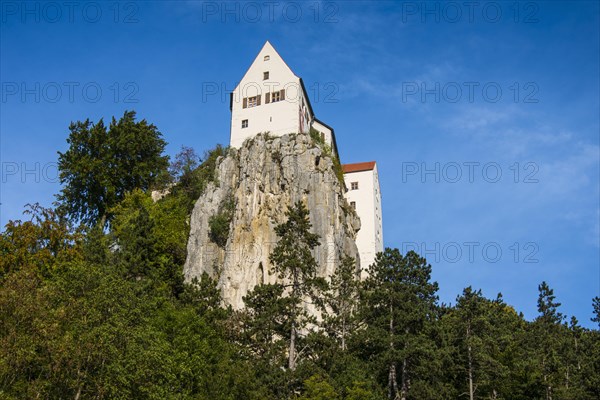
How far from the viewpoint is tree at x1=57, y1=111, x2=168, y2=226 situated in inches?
2237

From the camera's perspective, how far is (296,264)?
35.6 meters

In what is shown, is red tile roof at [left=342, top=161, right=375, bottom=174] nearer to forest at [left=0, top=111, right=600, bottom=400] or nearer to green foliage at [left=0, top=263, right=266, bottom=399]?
forest at [left=0, top=111, right=600, bottom=400]

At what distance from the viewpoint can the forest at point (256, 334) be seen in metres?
23.8

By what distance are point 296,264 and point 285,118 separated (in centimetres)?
2708

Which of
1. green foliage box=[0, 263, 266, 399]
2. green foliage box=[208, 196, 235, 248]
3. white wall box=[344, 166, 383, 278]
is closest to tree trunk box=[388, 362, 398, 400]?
green foliage box=[0, 263, 266, 399]

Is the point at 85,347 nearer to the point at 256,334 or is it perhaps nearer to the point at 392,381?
the point at 256,334

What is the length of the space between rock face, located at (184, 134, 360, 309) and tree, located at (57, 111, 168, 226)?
7.47 meters

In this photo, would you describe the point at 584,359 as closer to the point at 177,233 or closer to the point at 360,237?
the point at 360,237

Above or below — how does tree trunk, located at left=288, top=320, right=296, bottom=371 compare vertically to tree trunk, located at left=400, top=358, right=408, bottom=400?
above

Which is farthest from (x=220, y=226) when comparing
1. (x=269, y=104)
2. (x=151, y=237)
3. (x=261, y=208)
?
(x=269, y=104)

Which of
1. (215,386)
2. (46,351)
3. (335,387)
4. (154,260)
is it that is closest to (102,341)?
(46,351)

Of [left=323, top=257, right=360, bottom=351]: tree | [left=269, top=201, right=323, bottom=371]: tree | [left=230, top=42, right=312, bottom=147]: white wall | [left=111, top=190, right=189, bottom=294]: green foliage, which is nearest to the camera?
[left=269, top=201, right=323, bottom=371]: tree

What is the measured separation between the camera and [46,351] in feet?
76.2

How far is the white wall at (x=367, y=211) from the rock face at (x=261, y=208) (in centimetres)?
557
